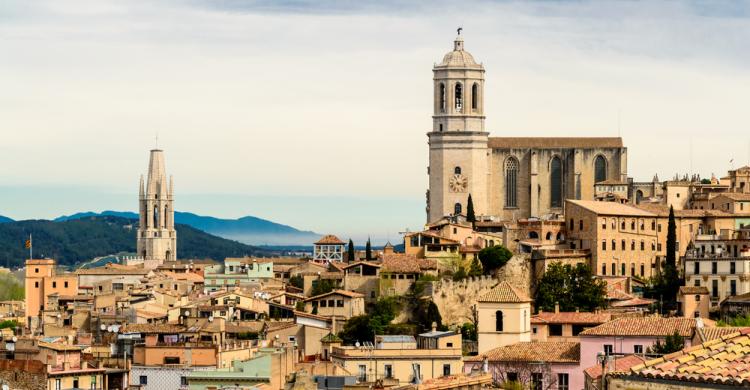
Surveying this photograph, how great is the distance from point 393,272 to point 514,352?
20803 mm

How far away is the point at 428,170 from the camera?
341 ft

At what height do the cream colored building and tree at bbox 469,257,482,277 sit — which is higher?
tree at bbox 469,257,482,277

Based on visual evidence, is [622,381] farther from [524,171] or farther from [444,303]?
[524,171]

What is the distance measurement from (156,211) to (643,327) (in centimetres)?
13106

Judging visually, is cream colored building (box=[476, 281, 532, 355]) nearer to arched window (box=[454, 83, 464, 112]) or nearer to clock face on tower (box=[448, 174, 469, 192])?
clock face on tower (box=[448, 174, 469, 192])

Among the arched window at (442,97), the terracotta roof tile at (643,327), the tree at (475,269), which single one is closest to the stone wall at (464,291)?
the tree at (475,269)

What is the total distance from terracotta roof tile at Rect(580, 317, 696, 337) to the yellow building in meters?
3.93

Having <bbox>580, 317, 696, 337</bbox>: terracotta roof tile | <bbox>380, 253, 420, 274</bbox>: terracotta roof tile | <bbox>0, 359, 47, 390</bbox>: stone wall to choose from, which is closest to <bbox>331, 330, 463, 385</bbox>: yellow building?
<bbox>580, 317, 696, 337</bbox>: terracotta roof tile

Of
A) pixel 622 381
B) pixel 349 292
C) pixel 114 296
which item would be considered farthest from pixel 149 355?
pixel 622 381

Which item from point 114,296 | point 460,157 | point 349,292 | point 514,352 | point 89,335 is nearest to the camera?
point 514,352

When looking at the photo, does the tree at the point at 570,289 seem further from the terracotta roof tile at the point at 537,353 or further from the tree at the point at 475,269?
the terracotta roof tile at the point at 537,353

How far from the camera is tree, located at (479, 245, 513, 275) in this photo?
76375 mm

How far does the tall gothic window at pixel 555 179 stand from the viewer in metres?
104

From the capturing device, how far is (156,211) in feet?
600
